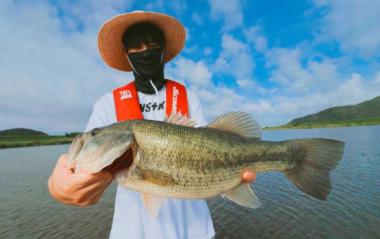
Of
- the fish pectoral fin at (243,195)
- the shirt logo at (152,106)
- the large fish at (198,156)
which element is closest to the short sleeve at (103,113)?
the shirt logo at (152,106)

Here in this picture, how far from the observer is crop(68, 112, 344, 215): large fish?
9.24 feet

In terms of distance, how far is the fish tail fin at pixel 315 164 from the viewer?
339 centimetres

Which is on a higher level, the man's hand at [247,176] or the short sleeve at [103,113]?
the short sleeve at [103,113]

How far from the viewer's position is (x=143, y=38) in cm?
401

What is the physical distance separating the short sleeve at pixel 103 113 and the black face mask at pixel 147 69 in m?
0.48

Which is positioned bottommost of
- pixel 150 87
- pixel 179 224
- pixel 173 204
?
pixel 179 224

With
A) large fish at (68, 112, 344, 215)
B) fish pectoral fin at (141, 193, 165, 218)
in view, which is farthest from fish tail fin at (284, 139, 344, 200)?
fish pectoral fin at (141, 193, 165, 218)

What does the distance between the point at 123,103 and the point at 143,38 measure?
1.04 metres

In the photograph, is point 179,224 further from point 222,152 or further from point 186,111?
point 186,111

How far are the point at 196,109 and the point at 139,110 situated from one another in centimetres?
78

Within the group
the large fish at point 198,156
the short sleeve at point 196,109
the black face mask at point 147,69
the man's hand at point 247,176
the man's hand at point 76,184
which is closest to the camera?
the man's hand at point 76,184

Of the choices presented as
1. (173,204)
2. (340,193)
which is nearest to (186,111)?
(173,204)

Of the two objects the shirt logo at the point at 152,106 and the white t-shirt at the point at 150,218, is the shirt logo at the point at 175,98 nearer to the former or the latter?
the shirt logo at the point at 152,106

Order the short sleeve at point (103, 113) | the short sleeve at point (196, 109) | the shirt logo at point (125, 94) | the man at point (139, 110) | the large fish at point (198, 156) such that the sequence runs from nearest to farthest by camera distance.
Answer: the man at point (139, 110) < the large fish at point (198, 156) < the short sleeve at point (103, 113) < the shirt logo at point (125, 94) < the short sleeve at point (196, 109)
